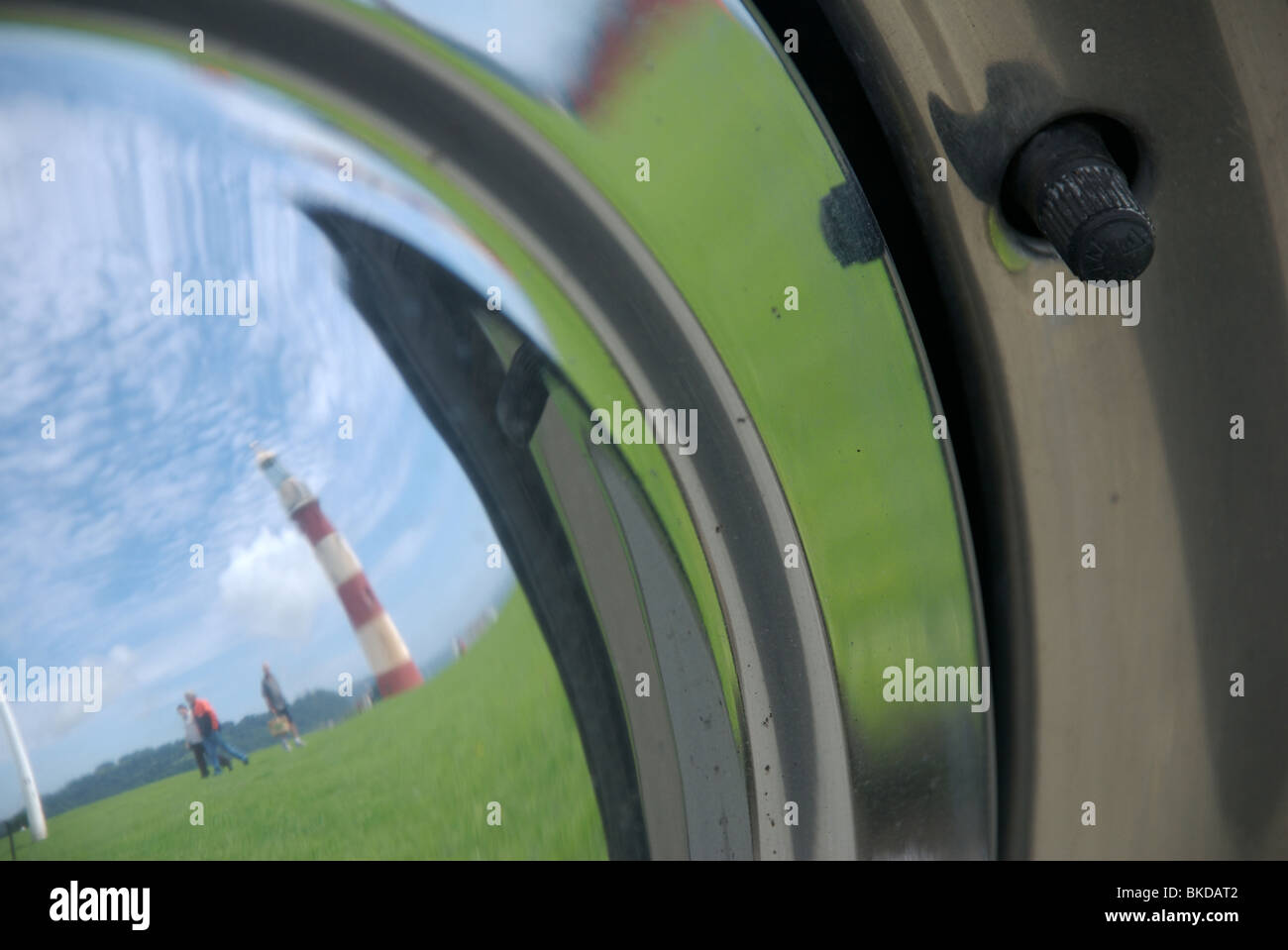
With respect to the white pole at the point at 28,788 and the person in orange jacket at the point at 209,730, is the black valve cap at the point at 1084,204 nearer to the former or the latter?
the person in orange jacket at the point at 209,730

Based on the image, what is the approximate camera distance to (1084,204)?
0.66 meters

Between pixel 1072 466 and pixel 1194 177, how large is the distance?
24 cm

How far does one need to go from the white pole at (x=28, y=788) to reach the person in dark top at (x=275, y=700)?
0.21 metres

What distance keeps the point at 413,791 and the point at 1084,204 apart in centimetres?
71

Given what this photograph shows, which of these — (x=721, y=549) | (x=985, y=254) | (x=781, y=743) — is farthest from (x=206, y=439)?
(x=985, y=254)

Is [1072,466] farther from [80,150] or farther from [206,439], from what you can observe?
[80,150]

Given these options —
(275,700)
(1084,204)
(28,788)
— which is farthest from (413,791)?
(1084,204)

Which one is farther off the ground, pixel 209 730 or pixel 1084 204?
pixel 1084 204

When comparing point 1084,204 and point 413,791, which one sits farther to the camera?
point 413,791

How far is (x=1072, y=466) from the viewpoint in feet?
2.44

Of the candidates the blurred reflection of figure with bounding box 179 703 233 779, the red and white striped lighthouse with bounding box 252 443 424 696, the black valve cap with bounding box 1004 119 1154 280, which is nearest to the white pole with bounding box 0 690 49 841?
the blurred reflection of figure with bounding box 179 703 233 779

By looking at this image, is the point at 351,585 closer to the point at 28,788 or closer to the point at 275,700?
the point at 275,700

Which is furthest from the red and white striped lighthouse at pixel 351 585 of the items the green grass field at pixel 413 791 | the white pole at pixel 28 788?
the white pole at pixel 28 788
